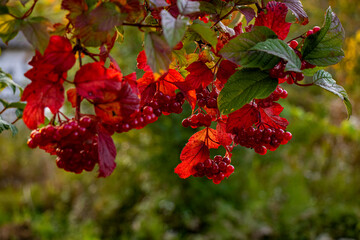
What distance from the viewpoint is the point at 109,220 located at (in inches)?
124

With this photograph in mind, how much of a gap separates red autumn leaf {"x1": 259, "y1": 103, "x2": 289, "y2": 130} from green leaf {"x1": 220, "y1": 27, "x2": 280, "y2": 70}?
108 mm

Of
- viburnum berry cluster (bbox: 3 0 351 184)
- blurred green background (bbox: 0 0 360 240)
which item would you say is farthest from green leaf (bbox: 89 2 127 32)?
blurred green background (bbox: 0 0 360 240)

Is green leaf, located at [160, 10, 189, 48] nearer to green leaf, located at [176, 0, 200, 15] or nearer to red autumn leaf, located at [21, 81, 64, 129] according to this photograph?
green leaf, located at [176, 0, 200, 15]

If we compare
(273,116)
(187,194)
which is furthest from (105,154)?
(187,194)

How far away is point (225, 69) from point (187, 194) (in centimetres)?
261

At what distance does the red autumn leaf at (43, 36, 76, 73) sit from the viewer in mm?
405

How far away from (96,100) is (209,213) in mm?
2685

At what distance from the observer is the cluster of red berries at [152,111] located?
0.46 meters

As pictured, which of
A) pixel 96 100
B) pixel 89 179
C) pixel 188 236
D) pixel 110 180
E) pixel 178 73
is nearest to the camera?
pixel 96 100

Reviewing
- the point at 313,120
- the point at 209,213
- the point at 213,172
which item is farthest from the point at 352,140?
the point at 213,172

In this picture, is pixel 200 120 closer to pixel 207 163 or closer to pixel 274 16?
pixel 207 163

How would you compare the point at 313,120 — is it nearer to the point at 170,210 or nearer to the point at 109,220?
the point at 170,210

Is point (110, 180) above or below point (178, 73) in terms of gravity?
below

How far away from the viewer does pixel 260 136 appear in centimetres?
51
